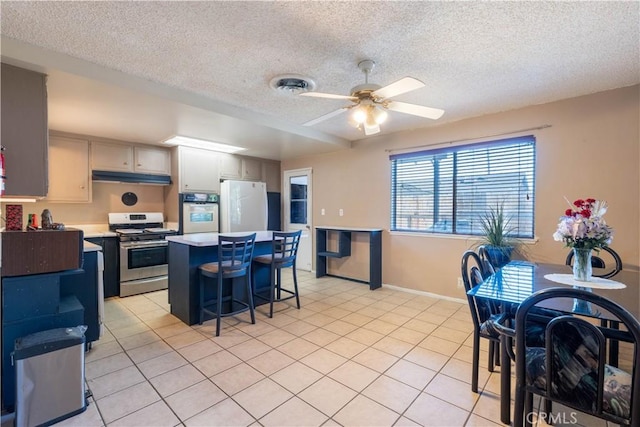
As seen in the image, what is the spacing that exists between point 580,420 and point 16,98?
4.13 metres

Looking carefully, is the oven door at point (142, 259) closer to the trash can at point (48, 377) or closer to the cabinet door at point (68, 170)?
the cabinet door at point (68, 170)

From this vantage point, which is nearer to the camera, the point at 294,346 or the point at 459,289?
the point at 294,346

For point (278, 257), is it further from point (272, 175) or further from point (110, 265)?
point (272, 175)

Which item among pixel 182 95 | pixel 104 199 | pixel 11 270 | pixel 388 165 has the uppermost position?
pixel 182 95

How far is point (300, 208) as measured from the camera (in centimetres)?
577

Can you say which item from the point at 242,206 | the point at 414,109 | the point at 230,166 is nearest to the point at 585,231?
the point at 414,109

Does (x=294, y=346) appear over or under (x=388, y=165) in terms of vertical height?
under

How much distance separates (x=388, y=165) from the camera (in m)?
4.43

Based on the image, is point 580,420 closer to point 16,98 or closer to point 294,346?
point 294,346

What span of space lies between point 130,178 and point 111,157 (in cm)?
36

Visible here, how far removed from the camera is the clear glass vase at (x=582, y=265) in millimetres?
1909

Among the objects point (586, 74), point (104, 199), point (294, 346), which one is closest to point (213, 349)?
point (294, 346)

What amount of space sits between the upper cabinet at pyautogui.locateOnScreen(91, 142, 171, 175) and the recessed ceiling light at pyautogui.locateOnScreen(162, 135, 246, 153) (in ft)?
1.05

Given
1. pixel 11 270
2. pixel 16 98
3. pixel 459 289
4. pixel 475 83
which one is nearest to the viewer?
pixel 11 270
